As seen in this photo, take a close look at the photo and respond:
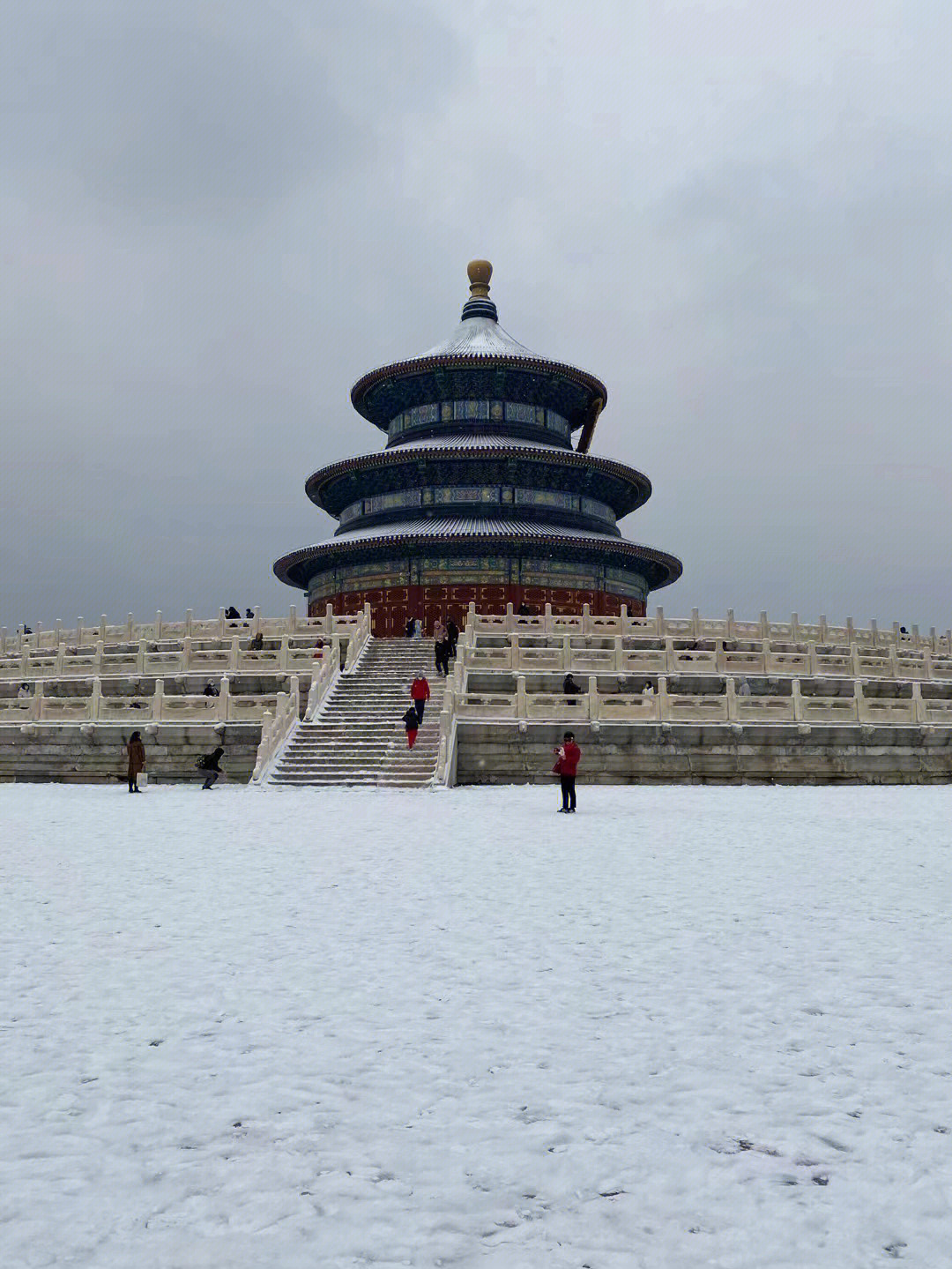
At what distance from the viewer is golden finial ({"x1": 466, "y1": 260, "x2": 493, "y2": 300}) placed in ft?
180

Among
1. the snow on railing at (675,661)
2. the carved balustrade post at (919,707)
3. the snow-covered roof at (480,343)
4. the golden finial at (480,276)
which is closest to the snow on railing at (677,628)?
the snow on railing at (675,661)

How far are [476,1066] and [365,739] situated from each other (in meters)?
16.8

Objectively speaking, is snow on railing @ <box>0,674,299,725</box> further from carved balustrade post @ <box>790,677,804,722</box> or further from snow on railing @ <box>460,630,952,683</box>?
carved balustrade post @ <box>790,677,804,722</box>

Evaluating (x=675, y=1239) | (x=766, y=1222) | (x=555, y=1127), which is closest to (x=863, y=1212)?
(x=766, y=1222)

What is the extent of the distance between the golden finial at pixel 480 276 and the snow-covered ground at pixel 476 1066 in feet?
164

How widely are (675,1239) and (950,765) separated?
68.6 feet

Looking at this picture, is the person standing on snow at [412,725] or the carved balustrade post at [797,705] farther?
the carved balustrade post at [797,705]

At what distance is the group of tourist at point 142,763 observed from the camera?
64.2 feet

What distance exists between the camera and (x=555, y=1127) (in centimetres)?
402

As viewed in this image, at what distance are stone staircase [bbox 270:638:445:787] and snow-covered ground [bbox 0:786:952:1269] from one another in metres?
9.51

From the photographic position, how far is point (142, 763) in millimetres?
20234

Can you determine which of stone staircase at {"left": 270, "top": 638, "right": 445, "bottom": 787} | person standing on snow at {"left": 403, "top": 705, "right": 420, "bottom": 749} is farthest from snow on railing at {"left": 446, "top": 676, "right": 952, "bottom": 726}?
stone staircase at {"left": 270, "top": 638, "right": 445, "bottom": 787}

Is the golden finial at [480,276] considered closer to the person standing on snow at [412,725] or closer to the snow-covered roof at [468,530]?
the snow-covered roof at [468,530]

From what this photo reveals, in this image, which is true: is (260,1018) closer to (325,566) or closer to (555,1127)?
(555,1127)
